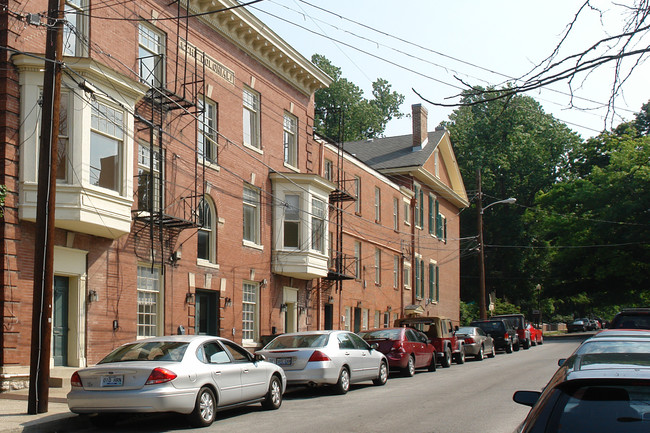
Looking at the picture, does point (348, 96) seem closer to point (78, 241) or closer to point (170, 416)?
point (78, 241)

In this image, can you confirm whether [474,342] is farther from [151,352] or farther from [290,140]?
[151,352]

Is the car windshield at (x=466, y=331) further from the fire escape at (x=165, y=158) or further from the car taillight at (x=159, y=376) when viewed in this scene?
the car taillight at (x=159, y=376)

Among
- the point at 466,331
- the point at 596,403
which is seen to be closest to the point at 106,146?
the point at 596,403

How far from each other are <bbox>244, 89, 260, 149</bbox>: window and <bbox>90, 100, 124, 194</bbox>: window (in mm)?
7308

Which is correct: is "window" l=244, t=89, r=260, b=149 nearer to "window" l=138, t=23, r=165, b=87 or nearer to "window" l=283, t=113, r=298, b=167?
"window" l=283, t=113, r=298, b=167

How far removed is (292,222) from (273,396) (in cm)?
1352

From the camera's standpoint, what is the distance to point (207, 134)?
23219 millimetres

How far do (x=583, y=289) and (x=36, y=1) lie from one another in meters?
44.6

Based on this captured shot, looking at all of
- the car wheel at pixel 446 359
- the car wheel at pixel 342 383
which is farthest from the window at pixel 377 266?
the car wheel at pixel 342 383

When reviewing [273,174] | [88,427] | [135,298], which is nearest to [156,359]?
[88,427]

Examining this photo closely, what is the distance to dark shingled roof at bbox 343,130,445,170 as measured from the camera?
1711 inches

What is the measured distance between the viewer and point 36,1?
16984 mm

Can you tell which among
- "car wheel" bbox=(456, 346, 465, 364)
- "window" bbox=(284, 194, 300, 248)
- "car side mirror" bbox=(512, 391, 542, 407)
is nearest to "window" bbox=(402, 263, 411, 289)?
"car wheel" bbox=(456, 346, 465, 364)

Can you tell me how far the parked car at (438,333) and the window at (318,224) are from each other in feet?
13.1
